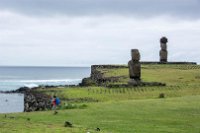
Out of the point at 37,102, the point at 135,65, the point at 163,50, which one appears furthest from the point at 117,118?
the point at 163,50

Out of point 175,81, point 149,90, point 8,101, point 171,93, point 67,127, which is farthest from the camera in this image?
point 8,101

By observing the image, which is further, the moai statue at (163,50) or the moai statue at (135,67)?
the moai statue at (163,50)

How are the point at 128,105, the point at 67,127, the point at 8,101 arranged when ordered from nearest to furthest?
the point at 67,127
the point at 128,105
the point at 8,101

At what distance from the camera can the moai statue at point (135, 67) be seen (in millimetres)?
69688

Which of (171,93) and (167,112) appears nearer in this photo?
Result: (167,112)

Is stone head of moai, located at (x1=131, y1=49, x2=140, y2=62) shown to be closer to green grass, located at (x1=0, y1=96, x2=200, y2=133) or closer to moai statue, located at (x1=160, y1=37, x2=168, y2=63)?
green grass, located at (x1=0, y1=96, x2=200, y2=133)

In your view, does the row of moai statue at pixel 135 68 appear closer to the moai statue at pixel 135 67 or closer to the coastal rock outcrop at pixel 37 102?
the moai statue at pixel 135 67

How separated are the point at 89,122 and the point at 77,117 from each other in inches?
128

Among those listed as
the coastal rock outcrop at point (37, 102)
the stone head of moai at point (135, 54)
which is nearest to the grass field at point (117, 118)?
the coastal rock outcrop at point (37, 102)

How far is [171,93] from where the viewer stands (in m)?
58.6

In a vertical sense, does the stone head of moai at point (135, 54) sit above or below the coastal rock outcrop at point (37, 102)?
above

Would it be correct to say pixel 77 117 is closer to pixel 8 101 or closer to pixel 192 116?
pixel 192 116

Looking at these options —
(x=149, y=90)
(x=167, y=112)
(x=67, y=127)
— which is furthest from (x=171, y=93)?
(x=67, y=127)

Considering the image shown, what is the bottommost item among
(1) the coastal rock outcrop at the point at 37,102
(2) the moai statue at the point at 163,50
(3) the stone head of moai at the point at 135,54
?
(1) the coastal rock outcrop at the point at 37,102
